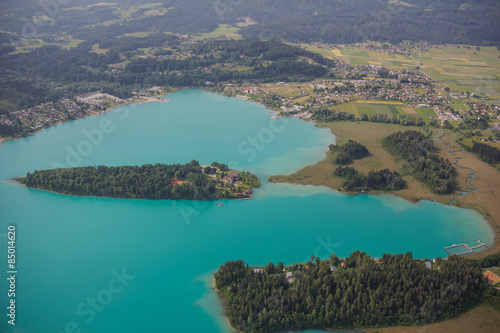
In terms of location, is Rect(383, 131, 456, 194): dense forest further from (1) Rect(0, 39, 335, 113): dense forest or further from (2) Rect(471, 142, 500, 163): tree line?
(1) Rect(0, 39, 335, 113): dense forest

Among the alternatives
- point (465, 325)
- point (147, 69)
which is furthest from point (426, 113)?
point (147, 69)

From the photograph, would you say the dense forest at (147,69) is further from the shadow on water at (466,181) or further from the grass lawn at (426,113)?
the shadow on water at (466,181)

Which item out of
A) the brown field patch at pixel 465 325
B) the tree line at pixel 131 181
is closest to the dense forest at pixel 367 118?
the tree line at pixel 131 181

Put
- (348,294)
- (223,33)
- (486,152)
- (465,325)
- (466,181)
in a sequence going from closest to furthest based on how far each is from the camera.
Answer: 1. (465,325)
2. (348,294)
3. (466,181)
4. (486,152)
5. (223,33)

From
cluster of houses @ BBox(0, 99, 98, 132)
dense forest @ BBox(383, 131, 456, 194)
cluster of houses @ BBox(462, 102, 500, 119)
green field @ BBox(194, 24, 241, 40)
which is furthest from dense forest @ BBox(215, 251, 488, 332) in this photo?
green field @ BBox(194, 24, 241, 40)

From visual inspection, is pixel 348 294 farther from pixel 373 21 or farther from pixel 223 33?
pixel 373 21
